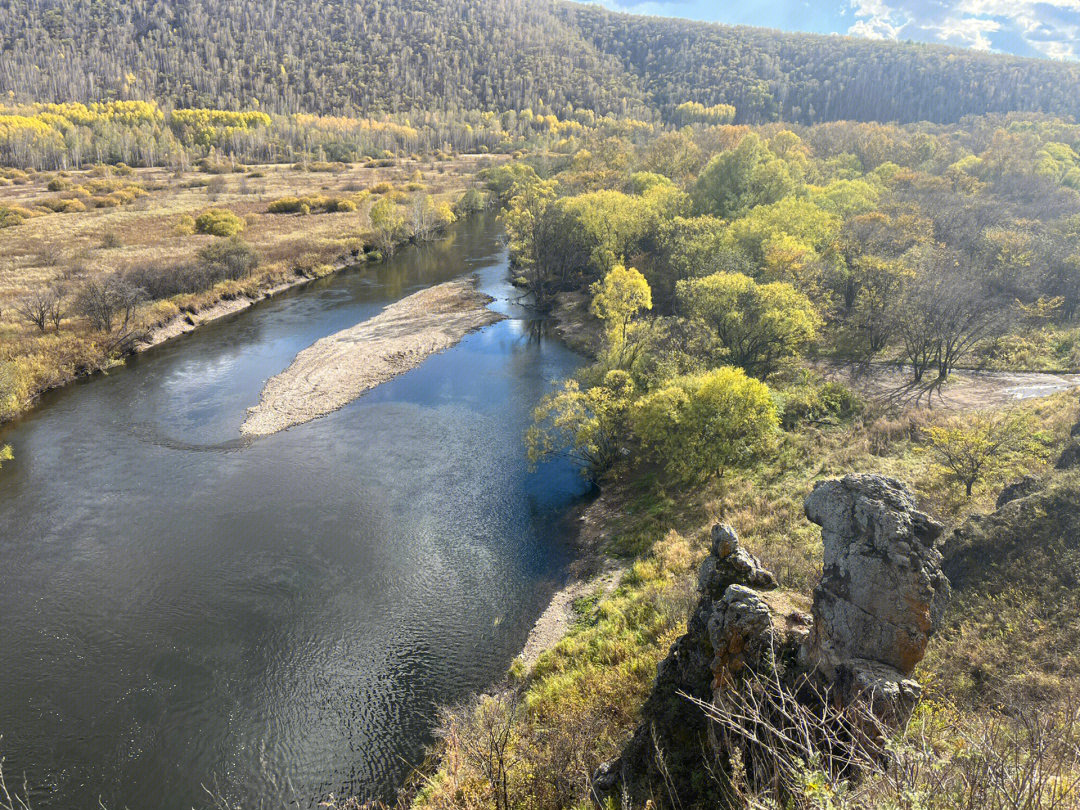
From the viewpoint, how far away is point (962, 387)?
110ft

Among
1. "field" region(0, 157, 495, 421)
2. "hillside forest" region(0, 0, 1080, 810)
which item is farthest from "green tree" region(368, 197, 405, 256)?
"hillside forest" region(0, 0, 1080, 810)

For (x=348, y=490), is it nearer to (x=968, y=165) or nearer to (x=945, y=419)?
(x=945, y=419)

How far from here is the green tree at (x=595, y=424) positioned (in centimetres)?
3084

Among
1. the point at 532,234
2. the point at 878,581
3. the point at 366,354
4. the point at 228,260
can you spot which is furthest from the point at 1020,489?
the point at 228,260

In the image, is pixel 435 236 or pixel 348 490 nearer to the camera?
pixel 348 490

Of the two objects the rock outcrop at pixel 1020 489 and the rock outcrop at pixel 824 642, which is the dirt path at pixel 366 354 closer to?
the rock outcrop at pixel 824 642

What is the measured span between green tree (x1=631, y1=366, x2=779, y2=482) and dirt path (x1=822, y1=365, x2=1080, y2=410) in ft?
34.9

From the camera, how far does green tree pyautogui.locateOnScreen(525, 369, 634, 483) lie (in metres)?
30.8

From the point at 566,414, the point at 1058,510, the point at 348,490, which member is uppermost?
the point at 1058,510

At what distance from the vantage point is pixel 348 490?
Answer: 3050cm

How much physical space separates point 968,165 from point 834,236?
35.9 meters

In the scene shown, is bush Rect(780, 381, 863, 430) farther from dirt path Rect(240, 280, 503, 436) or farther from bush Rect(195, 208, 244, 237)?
bush Rect(195, 208, 244, 237)

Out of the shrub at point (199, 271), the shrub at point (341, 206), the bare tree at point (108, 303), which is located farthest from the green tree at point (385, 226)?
the bare tree at point (108, 303)

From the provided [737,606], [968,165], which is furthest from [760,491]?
[968,165]
